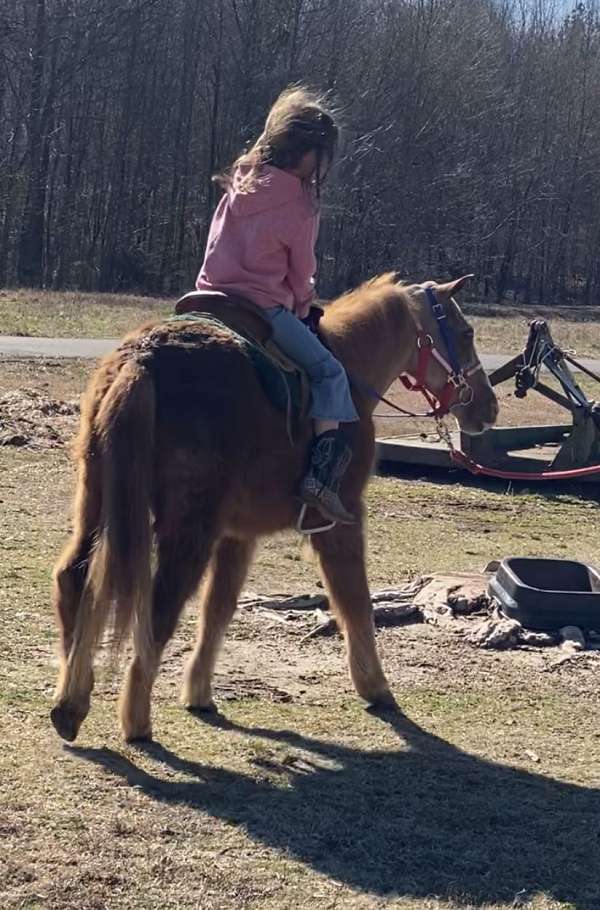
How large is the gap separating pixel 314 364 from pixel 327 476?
1.54 ft

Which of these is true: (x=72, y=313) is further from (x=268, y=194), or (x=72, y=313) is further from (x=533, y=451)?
(x=268, y=194)

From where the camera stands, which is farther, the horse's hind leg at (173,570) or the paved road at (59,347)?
the paved road at (59,347)

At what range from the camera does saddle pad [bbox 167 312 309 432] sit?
4730 millimetres

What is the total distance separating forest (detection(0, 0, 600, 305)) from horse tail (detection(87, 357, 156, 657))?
33.6 m

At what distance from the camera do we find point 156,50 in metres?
39.9

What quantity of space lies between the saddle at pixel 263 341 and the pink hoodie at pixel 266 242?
6 centimetres

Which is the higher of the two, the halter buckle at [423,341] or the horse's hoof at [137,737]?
the halter buckle at [423,341]

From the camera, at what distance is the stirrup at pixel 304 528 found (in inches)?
199

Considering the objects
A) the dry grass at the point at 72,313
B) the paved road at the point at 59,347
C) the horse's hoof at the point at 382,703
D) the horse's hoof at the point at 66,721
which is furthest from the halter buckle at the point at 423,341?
the dry grass at the point at 72,313

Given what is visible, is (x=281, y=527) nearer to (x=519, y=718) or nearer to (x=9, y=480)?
(x=519, y=718)

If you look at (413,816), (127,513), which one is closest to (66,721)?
(127,513)

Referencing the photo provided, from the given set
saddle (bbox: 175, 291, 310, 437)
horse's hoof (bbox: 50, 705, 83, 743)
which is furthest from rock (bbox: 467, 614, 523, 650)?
horse's hoof (bbox: 50, 705, 83, 743)

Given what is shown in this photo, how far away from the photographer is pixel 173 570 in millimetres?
4516

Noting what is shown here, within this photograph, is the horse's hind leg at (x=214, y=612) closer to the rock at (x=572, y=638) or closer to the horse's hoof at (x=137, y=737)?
the horse's hoof at (x=137, y=737)
